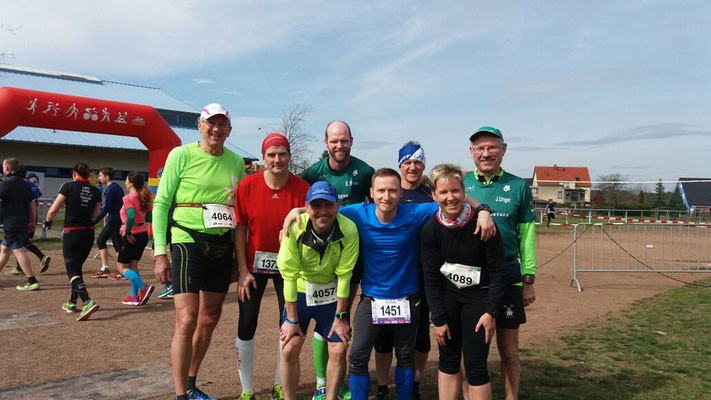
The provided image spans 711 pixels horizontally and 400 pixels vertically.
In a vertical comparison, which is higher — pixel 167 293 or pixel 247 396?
pixel 167 293

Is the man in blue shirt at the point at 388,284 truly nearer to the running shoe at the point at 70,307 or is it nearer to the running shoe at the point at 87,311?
the running shoe at the point at 87,311

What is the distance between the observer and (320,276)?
3330 millimetres

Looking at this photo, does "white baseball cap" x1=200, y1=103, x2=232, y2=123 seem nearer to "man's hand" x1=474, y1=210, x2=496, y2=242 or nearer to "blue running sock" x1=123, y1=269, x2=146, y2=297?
"man's hand" x1=474, y1=210, x2=496, y2=242

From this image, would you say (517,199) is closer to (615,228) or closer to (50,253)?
(50,253)

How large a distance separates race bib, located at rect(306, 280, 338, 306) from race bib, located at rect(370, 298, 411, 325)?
32 centimetres

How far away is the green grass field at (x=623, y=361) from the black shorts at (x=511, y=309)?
39.0 inches

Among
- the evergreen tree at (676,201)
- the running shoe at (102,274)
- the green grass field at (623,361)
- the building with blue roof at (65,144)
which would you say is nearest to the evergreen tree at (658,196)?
the evergreen tree at (676,201)

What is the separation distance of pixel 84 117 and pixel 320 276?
32.4ft

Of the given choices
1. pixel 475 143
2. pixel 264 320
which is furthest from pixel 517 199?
pixel 264 320

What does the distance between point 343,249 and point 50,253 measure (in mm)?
12066

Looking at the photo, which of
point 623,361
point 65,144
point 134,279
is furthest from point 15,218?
point 65,144

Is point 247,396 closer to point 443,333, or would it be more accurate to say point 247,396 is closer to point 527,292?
point 443,333

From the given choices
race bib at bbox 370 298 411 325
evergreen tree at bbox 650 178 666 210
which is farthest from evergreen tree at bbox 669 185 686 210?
race bib at bbox 370 298 411 325

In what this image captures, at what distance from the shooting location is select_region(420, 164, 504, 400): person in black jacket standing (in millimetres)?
3012
